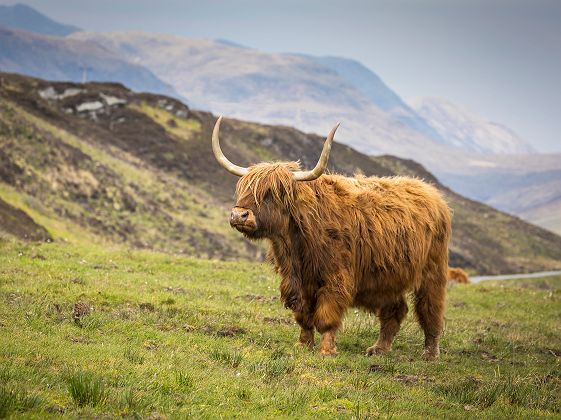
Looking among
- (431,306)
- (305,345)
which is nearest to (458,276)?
(431,306)

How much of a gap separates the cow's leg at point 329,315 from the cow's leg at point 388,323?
116 cm

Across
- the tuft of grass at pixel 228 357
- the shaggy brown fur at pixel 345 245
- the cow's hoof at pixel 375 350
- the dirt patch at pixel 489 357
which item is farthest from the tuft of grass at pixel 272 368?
the dirt patch at pixel 489 357

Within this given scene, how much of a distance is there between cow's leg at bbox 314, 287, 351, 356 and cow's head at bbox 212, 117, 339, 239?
1.21 meters

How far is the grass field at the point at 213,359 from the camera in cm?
689

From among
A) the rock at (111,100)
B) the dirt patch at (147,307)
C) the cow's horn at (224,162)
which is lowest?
the dirt patch at (147,307)

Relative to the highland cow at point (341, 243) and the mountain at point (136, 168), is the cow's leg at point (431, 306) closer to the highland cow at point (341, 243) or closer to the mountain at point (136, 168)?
the highland cow at point (341, 243)

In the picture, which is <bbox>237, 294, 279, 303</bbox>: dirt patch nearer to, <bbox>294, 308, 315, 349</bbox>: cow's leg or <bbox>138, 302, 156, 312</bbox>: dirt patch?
<bbox>138, 302, 156, 312</bbox>: dirt patch

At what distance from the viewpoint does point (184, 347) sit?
31.3 feet

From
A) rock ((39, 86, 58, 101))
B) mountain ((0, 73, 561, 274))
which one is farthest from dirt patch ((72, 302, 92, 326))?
rock ((39, 86, 58, 101))

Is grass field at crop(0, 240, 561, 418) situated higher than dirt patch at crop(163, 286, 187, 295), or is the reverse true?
grass field at crop(0, 240, 561, 418)

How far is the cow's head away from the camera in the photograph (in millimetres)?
10633

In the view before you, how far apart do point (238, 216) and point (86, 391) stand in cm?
435

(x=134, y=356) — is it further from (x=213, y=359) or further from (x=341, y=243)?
(x=341, y=243)

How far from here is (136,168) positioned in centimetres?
5894
